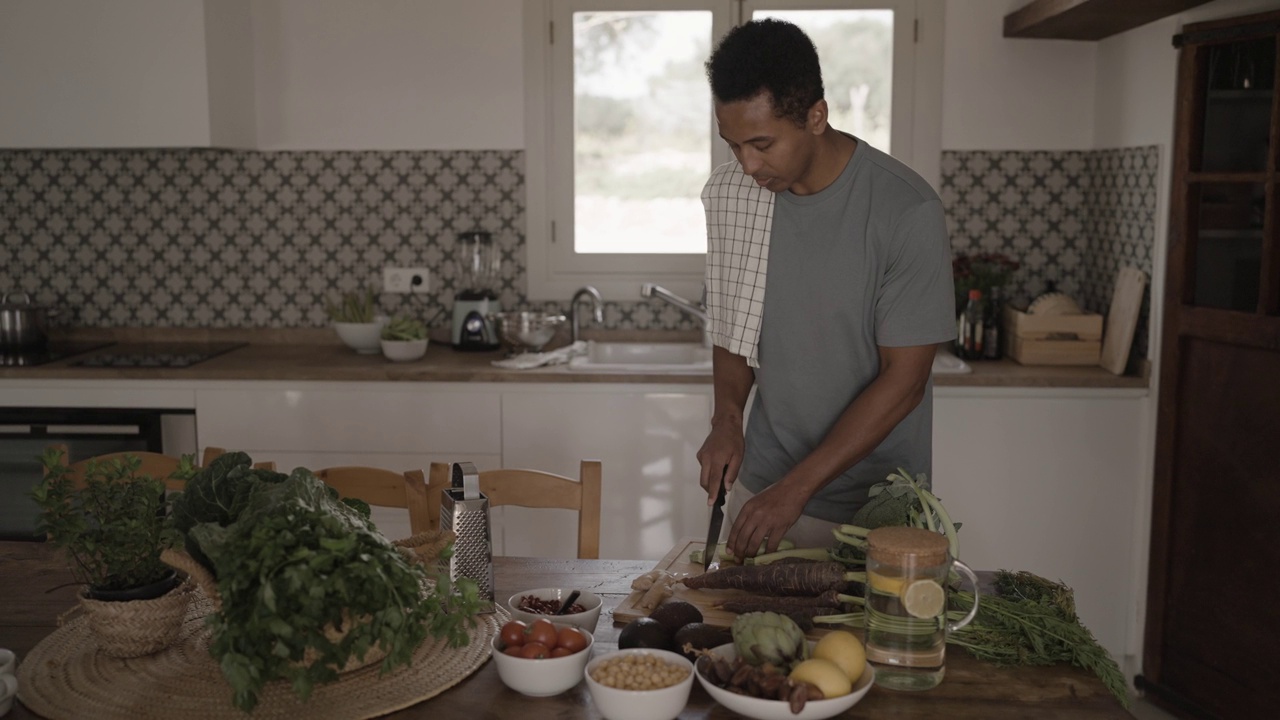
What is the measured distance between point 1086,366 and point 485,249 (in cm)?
194

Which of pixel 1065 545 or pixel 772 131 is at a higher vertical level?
pixel 772 131

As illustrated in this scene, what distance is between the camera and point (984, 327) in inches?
144

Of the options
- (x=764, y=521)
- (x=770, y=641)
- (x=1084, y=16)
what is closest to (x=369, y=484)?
(x=764, y=521)

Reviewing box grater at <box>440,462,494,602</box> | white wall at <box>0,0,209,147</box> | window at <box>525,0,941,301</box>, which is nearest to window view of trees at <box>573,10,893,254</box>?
window at <box>525,0,941,301</box>

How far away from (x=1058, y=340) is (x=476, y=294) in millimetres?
1818

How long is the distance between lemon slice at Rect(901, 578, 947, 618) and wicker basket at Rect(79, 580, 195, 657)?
96 centimetres

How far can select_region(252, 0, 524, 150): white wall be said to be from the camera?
12.8ft

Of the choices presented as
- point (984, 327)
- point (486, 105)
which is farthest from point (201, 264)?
point (984, 327)

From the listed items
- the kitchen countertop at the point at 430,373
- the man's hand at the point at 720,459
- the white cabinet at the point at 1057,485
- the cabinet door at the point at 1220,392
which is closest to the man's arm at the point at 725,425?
the man's hand at the point at 720,459

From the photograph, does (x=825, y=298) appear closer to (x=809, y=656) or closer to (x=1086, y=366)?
(x=809, y=656)

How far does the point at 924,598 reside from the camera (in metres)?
1.47

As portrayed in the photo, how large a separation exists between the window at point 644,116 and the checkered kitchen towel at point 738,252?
1.72 m

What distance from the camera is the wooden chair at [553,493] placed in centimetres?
224

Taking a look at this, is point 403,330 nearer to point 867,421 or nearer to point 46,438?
point 46,438
